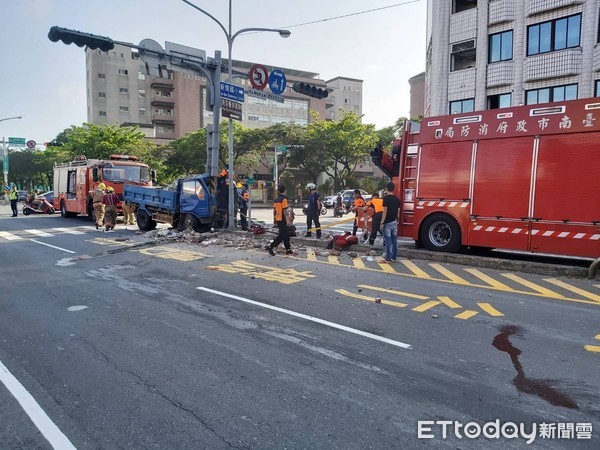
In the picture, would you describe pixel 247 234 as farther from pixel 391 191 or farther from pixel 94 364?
pixel 94 364

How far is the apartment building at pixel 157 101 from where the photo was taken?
66062 mm

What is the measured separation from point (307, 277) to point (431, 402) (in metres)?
5.23

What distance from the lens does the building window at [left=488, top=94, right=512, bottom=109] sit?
22.1 metres

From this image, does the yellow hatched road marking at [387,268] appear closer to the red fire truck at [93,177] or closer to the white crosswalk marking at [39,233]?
the white crosswalk marking at [39,233]

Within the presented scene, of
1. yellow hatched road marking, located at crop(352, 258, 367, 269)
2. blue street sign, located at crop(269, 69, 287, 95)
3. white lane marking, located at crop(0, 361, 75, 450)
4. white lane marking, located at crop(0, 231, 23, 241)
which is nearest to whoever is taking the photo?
white lane marking, located at crop(0, 361, 75, 450)

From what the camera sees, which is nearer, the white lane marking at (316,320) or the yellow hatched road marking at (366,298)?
the white lane marking at (316,320)

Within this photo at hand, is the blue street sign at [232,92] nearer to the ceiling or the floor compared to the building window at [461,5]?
nearer to the floor

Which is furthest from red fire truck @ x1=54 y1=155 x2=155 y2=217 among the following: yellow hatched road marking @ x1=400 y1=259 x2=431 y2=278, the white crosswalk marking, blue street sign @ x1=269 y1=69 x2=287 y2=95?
yellow hatched road marking @ x1=400 y1=259 x2=431 y2=278

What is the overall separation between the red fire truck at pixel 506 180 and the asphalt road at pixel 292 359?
1328mm

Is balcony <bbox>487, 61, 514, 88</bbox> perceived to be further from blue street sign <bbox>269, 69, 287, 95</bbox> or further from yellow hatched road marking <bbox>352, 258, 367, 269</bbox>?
yellow hatched road marking <bbox>352, 258, 367, 269</bbox>

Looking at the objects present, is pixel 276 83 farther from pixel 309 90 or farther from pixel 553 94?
pixel 553 94

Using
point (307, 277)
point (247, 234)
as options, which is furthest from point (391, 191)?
point (247, 234)

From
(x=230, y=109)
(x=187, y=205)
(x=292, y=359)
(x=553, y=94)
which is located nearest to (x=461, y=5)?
(x=553, y=94)

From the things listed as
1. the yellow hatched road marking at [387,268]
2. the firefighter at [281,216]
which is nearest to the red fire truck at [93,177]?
the firefighter at [281,216]
